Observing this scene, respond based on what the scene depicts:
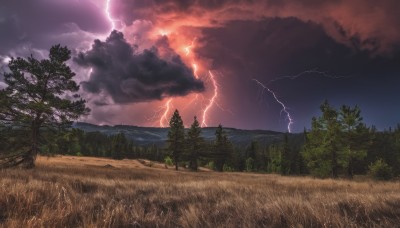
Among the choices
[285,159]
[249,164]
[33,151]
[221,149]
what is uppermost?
[221,149]

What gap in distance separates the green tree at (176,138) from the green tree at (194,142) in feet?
10.2

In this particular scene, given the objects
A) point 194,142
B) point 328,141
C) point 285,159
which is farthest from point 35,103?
point 285,159

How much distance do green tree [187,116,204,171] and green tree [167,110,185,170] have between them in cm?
309

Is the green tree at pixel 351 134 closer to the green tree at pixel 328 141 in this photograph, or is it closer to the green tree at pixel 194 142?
the green tree at pixel 328 141

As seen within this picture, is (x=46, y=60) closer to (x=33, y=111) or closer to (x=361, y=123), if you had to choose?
(x=33, y=111)

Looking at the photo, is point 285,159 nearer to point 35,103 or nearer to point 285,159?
point 285,159

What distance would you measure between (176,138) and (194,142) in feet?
16.5

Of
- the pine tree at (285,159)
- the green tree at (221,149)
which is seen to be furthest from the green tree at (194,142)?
the pine tree at (285,159)

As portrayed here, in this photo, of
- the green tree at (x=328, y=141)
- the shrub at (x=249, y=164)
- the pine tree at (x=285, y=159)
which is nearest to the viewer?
the green tree at (x=328, y=141)

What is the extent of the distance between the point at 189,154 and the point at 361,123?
33337 millimetres

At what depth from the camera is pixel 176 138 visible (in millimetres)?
63656

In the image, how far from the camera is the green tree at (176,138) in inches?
2479

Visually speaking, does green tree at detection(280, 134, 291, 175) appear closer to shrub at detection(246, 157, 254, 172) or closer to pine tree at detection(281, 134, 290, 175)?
pine tree at detection(281, 134, 290, 175)

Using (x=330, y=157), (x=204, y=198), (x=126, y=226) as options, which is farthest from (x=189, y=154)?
(x=126, y=226)
